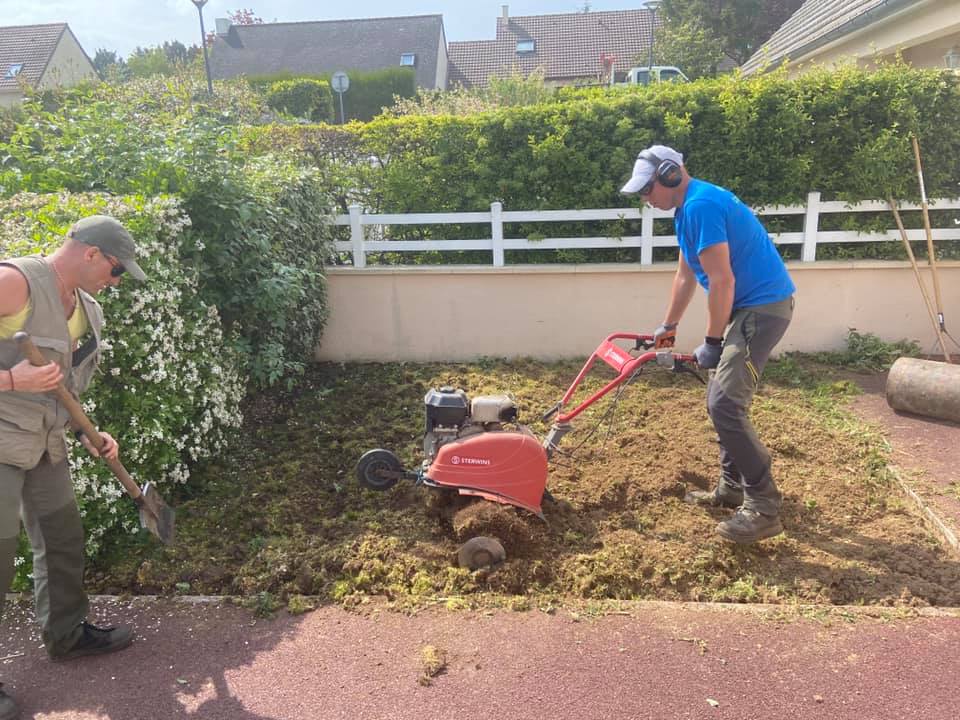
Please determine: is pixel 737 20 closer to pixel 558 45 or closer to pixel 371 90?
pixel 558 45

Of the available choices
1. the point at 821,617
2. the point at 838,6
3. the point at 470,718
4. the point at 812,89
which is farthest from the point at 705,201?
the point at 838,6

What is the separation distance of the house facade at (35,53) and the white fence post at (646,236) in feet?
122

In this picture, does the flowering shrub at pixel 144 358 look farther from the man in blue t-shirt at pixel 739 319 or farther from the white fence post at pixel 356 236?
the man in blue t-shirt at pixel 739 319

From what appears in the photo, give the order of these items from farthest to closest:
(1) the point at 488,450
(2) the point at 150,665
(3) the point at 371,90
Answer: (3) the point at 371,90
(1) the point at 488,450
(2) the point at 150,665

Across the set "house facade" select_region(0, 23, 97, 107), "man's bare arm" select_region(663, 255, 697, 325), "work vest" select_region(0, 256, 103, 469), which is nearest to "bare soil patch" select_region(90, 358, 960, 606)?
"man's bare arm" select_region(663, 255, 697, 325)

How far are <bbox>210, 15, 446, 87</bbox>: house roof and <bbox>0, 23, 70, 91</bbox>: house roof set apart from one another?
805 centimetres

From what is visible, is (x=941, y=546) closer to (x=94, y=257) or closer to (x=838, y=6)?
(x=94, y=257)

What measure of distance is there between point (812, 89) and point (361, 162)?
186 inches

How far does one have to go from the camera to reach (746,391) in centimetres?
375

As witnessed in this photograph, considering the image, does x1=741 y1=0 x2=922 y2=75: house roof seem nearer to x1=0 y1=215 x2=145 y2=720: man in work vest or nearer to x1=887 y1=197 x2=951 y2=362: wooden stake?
x1=887 y1=197 x2=951 y2=362: wooden stake

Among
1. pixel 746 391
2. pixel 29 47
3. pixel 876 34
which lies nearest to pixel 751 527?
pixel 746 391

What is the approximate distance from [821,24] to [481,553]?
36.8 feet

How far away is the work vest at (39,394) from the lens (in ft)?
8.41

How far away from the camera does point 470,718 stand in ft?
8.95
